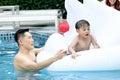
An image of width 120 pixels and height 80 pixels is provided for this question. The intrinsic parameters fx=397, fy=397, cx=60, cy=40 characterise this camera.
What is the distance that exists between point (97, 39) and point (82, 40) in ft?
0.79

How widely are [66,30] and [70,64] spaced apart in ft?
3.72

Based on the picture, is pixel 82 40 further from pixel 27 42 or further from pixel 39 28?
pixel 39 28

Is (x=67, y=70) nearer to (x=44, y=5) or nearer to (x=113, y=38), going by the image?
(x=113, y=38)

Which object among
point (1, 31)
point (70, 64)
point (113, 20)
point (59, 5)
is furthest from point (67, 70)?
point (59, 5)

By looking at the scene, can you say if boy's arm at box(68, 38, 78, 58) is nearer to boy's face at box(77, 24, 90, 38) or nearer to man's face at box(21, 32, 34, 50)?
boy's face at box(77, 24, 90, 38)

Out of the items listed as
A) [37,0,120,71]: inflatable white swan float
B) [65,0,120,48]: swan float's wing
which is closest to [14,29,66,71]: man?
[37,0,120,71]: inflatable white swan float

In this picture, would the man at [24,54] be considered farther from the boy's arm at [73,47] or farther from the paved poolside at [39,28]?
the paved poolside at [39,28]

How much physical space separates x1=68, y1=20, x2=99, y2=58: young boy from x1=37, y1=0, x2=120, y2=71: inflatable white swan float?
12cm

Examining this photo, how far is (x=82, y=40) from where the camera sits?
19.7 feet

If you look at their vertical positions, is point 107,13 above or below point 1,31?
above

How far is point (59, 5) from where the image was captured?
37.9ft

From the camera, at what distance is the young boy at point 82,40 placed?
5.74 meters

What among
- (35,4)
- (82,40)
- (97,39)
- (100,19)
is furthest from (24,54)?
(35,4)

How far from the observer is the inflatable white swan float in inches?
218
